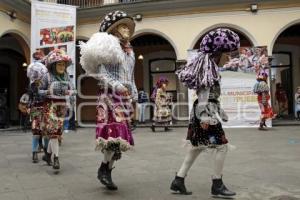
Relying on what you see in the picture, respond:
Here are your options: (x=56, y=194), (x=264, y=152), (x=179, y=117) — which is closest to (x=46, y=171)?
(x=56, y=194)

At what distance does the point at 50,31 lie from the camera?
53.8 ft

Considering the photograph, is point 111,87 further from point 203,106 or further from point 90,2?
point 90,2

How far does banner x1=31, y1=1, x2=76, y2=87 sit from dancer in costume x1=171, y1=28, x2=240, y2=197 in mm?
11552

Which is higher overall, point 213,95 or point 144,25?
point 144,25

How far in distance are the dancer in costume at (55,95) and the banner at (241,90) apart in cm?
873

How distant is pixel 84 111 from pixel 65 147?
1245 cm

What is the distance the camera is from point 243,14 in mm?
17062

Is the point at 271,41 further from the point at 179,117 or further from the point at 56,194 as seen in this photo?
the point at 56,194

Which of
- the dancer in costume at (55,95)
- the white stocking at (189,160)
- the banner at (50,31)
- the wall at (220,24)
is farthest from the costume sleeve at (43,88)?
the wall at (220,24)

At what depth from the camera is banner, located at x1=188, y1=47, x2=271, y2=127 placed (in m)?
14.8

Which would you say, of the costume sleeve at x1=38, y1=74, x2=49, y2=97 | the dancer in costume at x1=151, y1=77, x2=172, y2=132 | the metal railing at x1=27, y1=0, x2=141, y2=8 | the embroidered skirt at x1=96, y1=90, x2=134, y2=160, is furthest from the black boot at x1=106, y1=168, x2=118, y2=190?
the metal railing at x1=27, y1=0, x2=141, y2=8

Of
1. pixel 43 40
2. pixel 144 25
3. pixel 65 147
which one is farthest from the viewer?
pixel 144 25

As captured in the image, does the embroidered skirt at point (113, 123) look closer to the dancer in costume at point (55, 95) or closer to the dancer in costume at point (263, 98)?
the dancer in costume at point (55, 95)

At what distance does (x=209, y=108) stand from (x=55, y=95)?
8.47 feet
